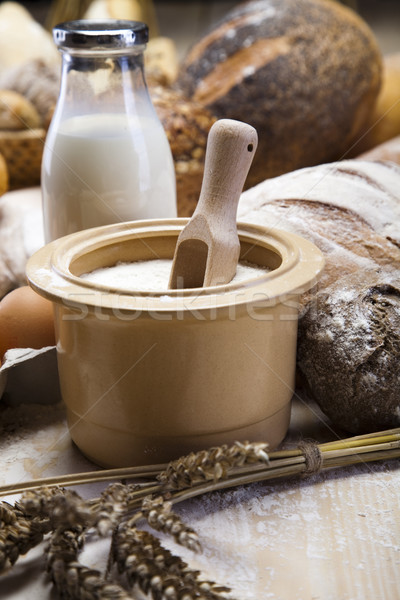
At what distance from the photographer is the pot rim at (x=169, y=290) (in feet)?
2.18

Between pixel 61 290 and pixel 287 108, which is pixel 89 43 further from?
pixel 287 108

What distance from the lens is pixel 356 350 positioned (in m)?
0.79

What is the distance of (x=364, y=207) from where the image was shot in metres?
0.93

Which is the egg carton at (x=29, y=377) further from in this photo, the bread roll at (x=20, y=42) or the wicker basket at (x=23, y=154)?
the bread roll at (x=20, y=42)

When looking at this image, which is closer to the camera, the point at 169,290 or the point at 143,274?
the point at 169,290

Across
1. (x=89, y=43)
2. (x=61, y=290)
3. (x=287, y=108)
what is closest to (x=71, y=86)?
(x=89, y=43)

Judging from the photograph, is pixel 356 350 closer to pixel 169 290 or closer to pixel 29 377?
pixel 169 290

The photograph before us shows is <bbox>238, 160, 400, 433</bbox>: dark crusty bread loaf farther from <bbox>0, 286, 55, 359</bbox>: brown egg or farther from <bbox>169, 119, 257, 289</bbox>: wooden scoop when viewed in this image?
<bbox>0, 286, 55, 359</bbox>: brown egg

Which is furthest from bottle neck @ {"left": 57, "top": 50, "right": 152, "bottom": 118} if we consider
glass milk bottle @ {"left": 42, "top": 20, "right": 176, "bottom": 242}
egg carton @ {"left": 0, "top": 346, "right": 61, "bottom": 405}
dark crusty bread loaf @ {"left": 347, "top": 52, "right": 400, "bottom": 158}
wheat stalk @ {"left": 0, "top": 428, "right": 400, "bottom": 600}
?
dark crusty bread loaf @ {"left": 347, "top": 52, "right": 400, "bottom": 158}

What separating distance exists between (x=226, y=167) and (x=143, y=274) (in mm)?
160

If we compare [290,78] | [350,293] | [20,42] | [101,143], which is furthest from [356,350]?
[20,42]

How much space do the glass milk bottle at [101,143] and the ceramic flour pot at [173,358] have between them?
0.20 meters

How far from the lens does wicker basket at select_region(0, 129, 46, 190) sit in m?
1.40

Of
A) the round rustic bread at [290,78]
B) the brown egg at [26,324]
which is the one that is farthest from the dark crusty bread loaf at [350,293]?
the round rustic bread at [290,78]
